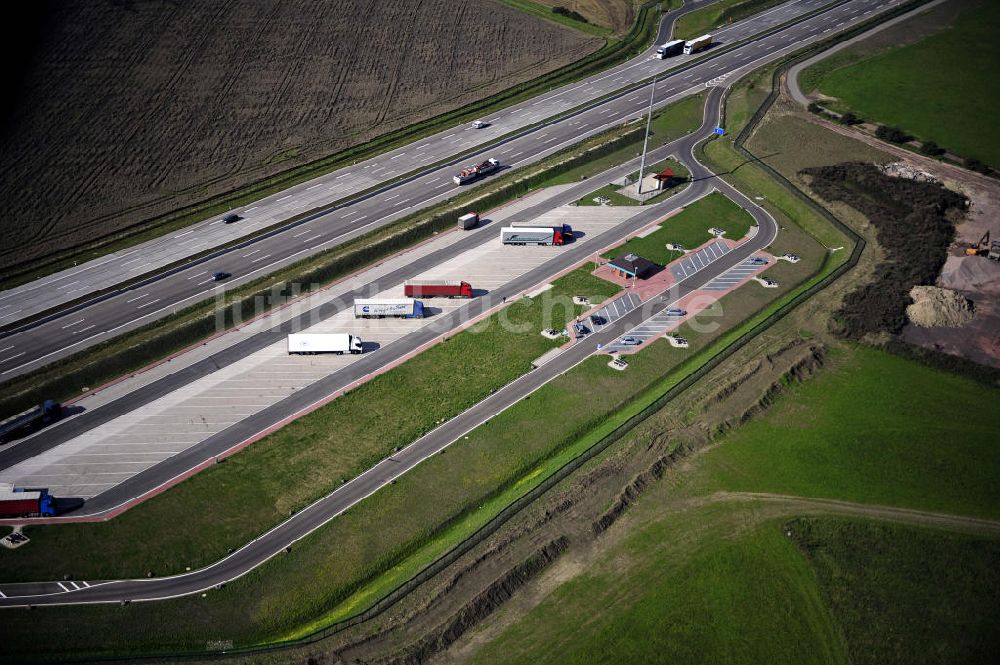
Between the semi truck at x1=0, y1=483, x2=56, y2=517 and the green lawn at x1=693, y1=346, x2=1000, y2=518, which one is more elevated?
the green lawn at x1=693, y1=346, x2=1000, y2=518

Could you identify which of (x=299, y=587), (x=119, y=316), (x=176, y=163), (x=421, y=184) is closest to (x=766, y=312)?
(x=421, y=184)

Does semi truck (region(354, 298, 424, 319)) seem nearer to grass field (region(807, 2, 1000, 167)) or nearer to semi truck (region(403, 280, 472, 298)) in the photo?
semi truck (region(403, 280, 472, 298))

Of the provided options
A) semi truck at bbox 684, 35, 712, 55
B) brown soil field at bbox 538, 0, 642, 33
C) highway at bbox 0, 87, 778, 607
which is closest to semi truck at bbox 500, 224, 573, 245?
highway at bbox 0, 87, 778, 607

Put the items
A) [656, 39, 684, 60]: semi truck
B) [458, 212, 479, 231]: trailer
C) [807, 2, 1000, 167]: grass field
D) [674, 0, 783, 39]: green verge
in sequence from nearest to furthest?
[458, 212, 479, 231]: trailer < [807, 2, 1000, 167]: grass field < [656, 39, 684, 60]: semi truck < [674, 0, 783, 39]: green verge

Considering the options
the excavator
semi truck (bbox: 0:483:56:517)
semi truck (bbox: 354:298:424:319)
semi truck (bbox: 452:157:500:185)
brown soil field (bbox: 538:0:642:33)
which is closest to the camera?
semi truck (bbox: 0:483:56:517)

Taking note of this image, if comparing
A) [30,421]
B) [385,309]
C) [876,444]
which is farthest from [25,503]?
[876,444]

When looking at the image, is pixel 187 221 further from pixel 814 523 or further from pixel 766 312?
pixel 814 523

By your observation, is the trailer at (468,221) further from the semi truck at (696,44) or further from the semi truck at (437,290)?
the semi truck at (696,44)
